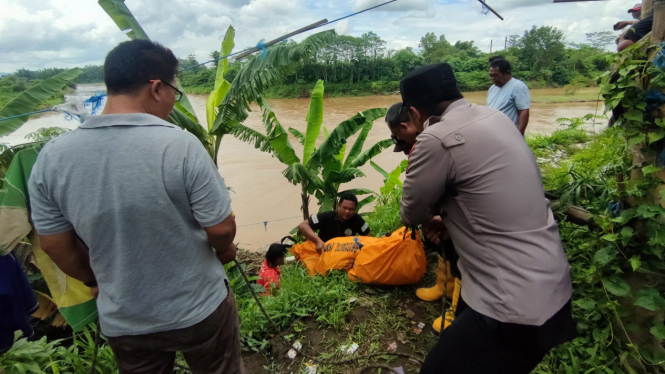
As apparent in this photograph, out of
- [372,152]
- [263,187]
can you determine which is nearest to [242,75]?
[372,152]

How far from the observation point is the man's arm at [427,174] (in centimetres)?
117

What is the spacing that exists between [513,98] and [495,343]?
348cm

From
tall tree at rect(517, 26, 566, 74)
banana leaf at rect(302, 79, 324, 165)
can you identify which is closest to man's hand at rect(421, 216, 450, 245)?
banana leaf at rect(302, 79, 324, 165)

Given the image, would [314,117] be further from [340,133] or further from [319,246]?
[319,246]

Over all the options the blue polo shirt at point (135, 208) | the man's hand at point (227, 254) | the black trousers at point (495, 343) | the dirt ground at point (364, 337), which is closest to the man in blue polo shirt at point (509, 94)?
the dirt ground at point (364, 337)

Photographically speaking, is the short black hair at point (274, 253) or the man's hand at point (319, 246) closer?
the man's hand at point (319, 246)

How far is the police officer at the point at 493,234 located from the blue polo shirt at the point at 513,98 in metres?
3.12

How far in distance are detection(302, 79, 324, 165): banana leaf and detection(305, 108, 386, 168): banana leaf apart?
1.27 feet

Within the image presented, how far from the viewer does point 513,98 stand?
3959 mm

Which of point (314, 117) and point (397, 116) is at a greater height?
point (397, 116)

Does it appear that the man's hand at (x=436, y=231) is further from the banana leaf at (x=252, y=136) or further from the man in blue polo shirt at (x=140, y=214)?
the banana leaf at (x=252, y=136)

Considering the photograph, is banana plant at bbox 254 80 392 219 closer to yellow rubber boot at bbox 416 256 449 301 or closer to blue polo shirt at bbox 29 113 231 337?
yellow rubber boot at bbox 416 256 449 301

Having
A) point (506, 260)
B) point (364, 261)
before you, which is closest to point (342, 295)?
point (364, 261)

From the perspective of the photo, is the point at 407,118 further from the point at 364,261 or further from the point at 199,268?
the point at 364,261
